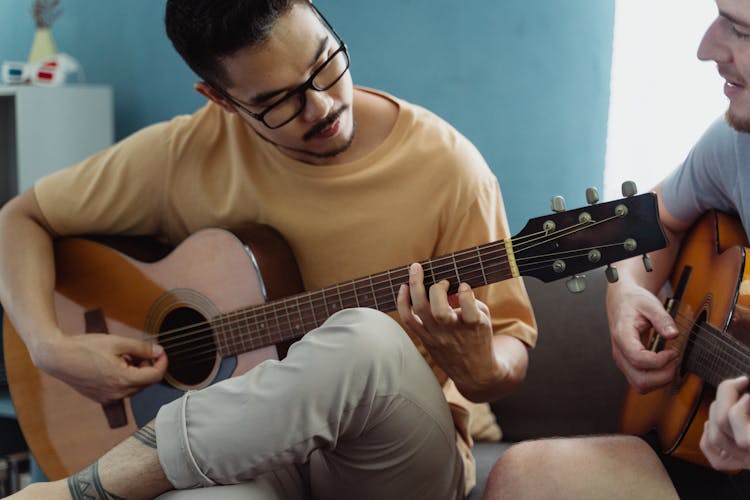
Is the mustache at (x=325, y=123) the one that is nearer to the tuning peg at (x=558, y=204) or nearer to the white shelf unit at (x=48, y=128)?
the tuning peg at (x=558, y=204)

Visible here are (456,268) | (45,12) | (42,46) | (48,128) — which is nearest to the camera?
(456,268)

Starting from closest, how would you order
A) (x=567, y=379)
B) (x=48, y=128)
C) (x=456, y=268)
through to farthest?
(x=456, y=268)
(x=567, y=379)
(x=48, y=128)

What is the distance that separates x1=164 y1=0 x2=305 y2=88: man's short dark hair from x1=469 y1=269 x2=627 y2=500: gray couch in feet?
2.72

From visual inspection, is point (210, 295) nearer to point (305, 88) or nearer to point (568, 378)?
point (305, 88)

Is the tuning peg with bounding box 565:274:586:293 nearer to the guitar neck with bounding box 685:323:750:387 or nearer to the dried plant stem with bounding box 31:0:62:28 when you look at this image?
the guitar neck with bounding box 685:323:750:387

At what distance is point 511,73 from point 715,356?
128 cm

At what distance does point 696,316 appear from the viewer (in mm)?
1314

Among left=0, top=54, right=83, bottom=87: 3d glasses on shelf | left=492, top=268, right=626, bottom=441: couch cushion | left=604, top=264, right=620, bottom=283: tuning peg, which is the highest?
left=0, top=54, right=83, bottom=87: 3d glasses on shelf

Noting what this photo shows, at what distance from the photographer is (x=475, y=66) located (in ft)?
7.77

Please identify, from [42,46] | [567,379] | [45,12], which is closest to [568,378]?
[567,379]

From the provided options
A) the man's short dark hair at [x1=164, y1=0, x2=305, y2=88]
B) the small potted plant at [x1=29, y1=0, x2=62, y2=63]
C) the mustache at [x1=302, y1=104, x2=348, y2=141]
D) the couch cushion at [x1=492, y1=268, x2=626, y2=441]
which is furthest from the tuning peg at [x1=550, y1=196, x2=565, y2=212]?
the small potted plant at [x1=29, y1=0, x2=62, y2=63]

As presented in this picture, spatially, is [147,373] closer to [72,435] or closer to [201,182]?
[72,435]

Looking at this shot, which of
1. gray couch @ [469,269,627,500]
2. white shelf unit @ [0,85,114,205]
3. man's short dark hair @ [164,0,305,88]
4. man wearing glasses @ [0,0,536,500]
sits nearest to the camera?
man wearing glasses @ [0,0,536,500]

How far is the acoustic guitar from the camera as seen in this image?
1233 mm
